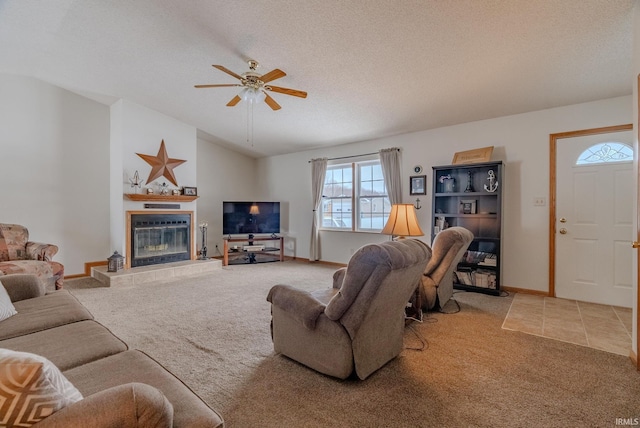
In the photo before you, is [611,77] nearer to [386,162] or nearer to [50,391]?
[386,162]

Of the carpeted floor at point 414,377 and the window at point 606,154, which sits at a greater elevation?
the window at point 606,154

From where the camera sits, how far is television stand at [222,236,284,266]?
620 cm

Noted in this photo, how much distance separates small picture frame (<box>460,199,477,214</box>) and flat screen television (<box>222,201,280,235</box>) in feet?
12.7

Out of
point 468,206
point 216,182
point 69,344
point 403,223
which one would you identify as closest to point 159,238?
point 216,182

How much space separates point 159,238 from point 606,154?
22.2 feet

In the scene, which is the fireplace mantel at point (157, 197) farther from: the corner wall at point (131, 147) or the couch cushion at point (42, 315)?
the couch cushion at point (42, 315)

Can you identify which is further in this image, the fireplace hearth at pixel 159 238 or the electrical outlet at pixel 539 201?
the fireplace hearth at pixel 159 238

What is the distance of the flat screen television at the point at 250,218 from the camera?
625 cm

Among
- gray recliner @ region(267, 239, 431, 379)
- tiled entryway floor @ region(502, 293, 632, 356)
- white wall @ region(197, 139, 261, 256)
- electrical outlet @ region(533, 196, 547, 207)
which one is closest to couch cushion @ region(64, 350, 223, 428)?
gray recliner @ region(267, 239, 431, 379)

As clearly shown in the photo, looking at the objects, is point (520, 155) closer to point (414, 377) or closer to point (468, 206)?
point (468, 206)

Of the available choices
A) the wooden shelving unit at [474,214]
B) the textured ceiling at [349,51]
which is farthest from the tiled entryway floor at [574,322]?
the textured ceiling at [349,51]

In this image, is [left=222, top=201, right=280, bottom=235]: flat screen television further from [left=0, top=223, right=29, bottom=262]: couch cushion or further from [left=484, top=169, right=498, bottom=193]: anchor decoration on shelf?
[left=484, top=169, right=498, bottom=193]: anchor decoration on shelf

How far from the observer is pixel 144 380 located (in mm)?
1113

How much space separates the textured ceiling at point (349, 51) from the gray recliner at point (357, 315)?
1.99m
